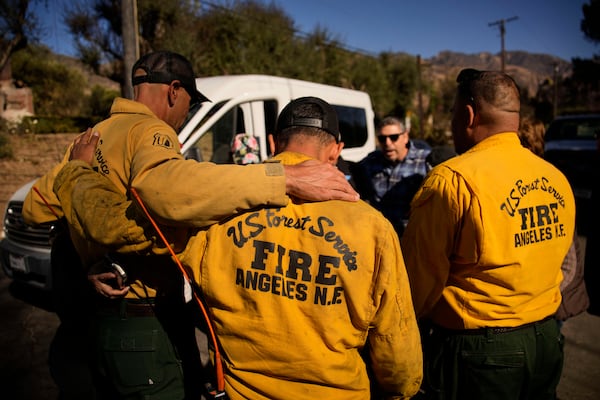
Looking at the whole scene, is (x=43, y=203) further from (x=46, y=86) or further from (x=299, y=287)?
(x=46, y=86)

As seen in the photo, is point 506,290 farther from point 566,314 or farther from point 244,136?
point 244,136

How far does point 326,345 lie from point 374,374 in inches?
12.6

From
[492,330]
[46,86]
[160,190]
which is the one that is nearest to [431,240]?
[492,330]

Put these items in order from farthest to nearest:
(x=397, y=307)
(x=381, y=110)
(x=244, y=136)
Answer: (x=381, y=110) < (x=244, y=136) < (x=397, y=307)

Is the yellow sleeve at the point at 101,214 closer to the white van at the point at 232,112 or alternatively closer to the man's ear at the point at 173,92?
the man's ear at the point at 173,92

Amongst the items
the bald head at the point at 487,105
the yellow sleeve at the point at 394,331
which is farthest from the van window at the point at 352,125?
the yellow sleeve at the point at 394,331

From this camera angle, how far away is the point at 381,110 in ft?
97.6

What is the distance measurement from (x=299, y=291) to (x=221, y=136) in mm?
4021

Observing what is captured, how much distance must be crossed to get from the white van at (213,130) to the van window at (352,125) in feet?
2.97

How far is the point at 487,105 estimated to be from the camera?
6.35 feet

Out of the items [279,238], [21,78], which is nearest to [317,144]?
[279,238]

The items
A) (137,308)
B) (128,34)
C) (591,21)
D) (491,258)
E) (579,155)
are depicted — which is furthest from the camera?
(591,21)

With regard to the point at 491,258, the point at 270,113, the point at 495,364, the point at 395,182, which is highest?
the point at 270,113

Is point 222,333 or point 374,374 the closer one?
point 222,333
